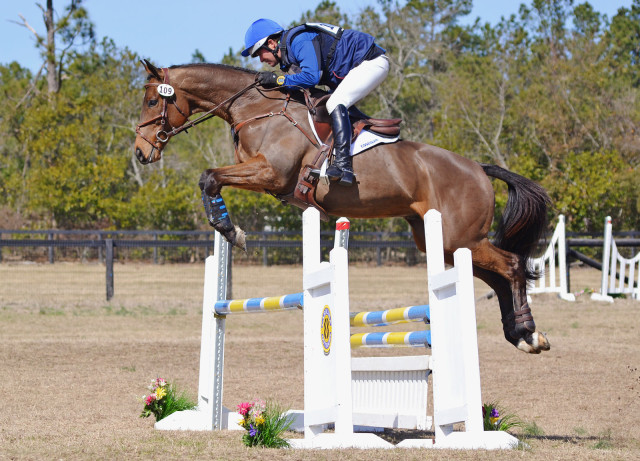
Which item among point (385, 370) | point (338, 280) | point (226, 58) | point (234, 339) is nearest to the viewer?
point (338, 280)

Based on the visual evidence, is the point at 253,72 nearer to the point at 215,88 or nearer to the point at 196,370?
the point at 215,88

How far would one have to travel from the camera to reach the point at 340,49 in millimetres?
5367

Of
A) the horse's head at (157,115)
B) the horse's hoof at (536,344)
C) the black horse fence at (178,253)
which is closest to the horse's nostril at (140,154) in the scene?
the horse's head at (157,115)

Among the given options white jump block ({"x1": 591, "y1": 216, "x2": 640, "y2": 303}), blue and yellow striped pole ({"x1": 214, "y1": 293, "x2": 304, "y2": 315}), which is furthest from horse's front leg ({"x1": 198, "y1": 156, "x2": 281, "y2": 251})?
white jump block ({"x1": 591, "y1": 216, "x2": 640, "y2": 303})

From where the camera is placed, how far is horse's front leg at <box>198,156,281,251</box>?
4.99 m

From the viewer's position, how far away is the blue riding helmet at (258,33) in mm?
5332

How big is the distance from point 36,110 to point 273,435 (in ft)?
83.7

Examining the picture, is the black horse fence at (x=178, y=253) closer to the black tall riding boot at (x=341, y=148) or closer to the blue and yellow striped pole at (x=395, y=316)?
the black tall riding boot at (x=341, y=148)

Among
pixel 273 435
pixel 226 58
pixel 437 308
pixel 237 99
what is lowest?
pixel 273 435

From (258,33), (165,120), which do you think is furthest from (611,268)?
(165,120)

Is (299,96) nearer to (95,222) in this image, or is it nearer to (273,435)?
(273,435)

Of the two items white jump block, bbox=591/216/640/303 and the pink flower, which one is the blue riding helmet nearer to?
the pink flower

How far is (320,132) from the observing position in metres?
5.30

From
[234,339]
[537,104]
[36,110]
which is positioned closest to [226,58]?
[36,110]
